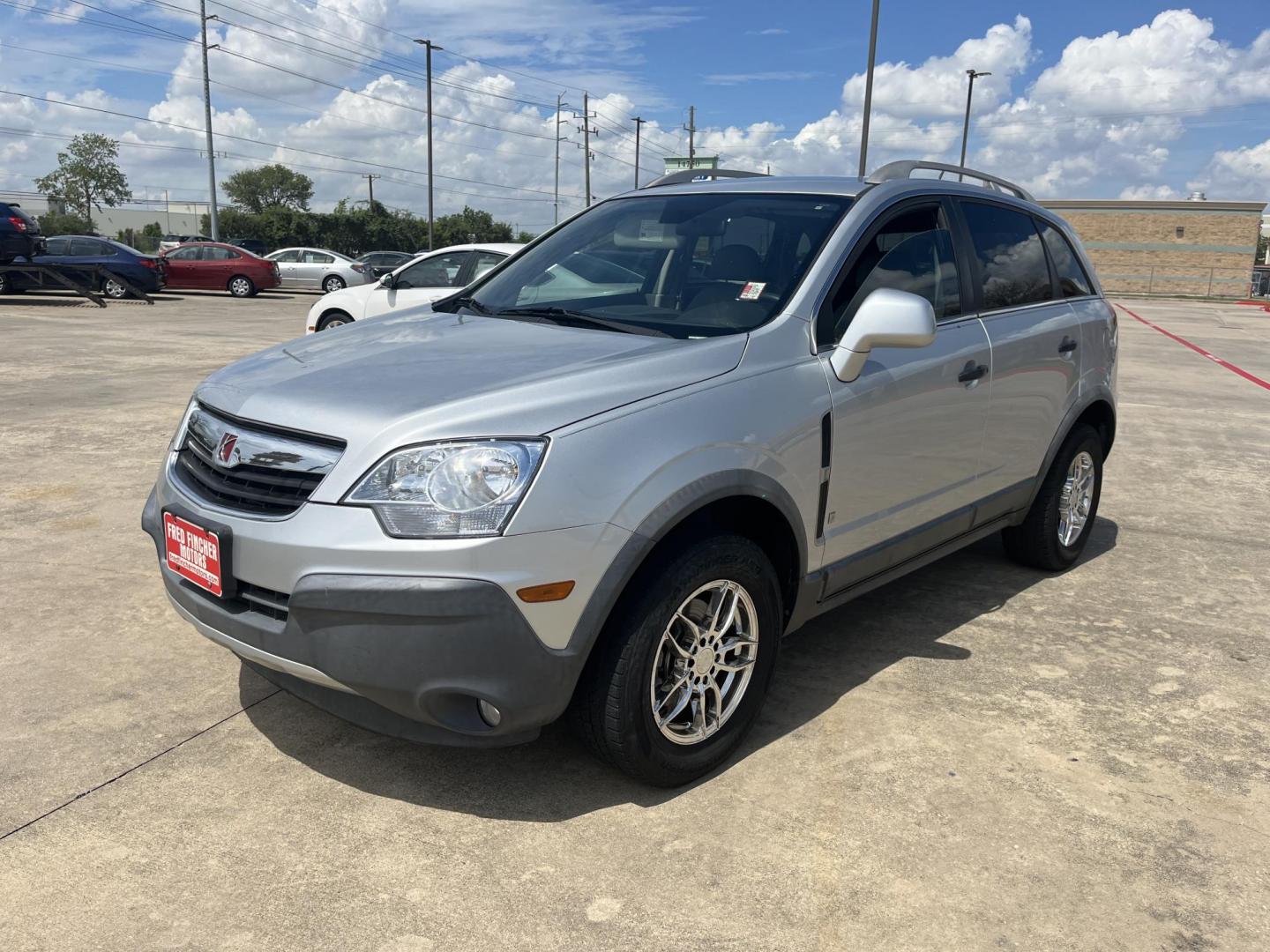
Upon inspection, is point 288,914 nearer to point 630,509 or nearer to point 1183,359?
point 630,509

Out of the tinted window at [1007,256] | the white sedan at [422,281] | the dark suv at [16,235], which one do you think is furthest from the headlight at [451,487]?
the dark suv at [16,235]

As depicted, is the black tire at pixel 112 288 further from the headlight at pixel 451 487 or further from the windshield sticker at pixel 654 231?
the headlight at pixel 451 487

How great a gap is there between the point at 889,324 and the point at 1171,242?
63.5 metres

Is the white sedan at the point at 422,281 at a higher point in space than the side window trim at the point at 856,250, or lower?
lower

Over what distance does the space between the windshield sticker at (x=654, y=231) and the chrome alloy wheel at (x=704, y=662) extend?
5.03 feet

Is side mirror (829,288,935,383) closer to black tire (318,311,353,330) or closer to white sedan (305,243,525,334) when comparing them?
white sedan (305,243,525,334)

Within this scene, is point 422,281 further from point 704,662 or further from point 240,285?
point 240,285

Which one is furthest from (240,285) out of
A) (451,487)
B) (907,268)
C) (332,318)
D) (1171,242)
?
(1171,242)

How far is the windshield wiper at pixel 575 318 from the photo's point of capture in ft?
10.6

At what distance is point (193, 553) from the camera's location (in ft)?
9.23

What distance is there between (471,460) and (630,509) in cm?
41

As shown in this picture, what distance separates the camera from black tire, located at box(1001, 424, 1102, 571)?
479 centimetres

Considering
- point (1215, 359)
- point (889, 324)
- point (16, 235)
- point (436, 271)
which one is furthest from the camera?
point (16, 235)

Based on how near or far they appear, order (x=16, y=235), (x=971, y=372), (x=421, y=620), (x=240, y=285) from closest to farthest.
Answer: (x=421, y=620) < (x=971, y=372) < (x=16, y=235) < (x=240, y=285)
